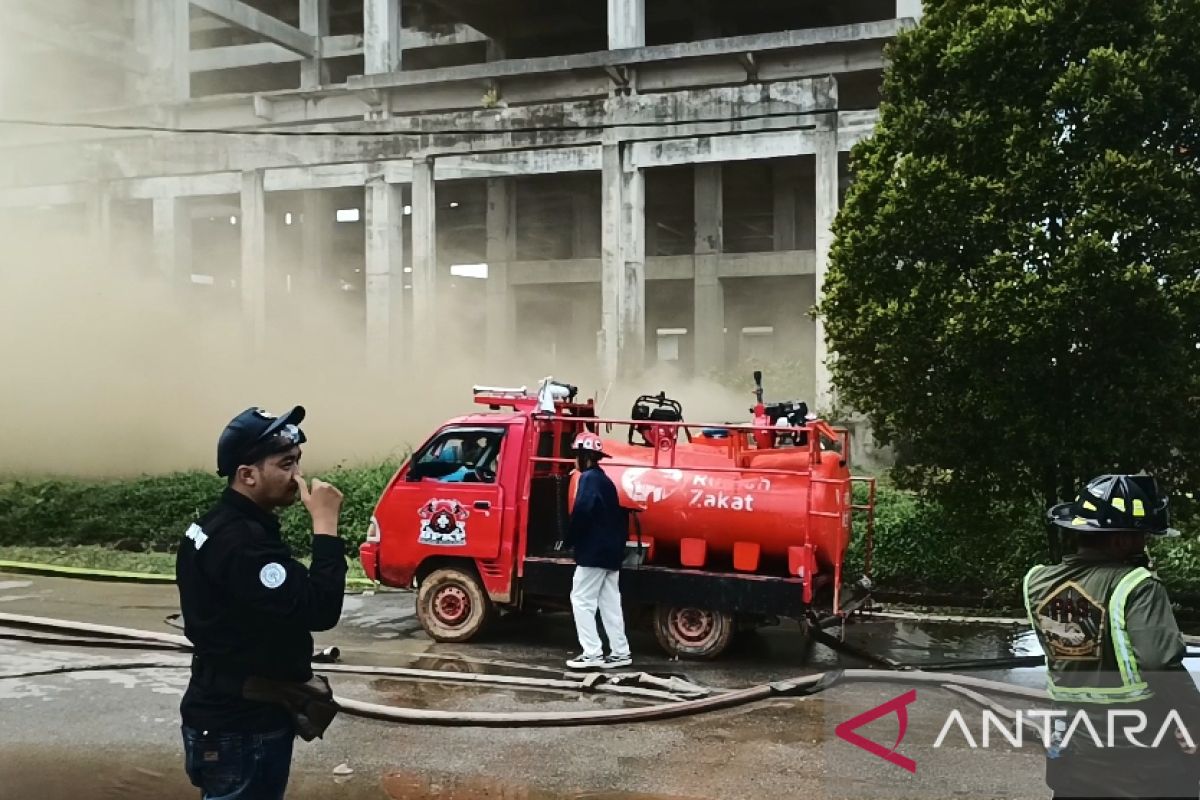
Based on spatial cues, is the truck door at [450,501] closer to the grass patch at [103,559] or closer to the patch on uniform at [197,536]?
the grass patch at [103,559]

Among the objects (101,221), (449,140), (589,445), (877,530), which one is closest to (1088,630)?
(589,445)

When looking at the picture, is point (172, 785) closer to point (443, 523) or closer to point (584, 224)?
point (443, 523)

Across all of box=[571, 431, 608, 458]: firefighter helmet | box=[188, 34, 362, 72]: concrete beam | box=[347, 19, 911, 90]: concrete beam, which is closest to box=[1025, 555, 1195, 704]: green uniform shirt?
box=[571, 431, 608, 458]: firefighter helmet

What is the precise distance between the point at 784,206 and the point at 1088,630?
2590cm

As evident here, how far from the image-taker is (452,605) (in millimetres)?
9406

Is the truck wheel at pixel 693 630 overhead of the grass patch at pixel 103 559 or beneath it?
overhead

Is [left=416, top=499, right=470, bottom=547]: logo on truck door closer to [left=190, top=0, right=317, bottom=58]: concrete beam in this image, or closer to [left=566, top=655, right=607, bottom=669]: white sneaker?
[left=566, top=655, right=607, bottom=669]: white sneaker

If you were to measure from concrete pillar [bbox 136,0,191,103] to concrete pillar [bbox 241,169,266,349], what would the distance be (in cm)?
388

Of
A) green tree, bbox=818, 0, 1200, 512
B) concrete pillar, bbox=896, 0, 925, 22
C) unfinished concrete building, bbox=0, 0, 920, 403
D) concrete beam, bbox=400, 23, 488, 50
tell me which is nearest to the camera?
green tree, bbox=818, 0, 1200, 512

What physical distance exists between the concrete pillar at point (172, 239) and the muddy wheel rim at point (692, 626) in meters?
20.6

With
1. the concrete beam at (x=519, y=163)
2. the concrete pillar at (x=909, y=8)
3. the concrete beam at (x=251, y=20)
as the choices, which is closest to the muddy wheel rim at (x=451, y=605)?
the concrete beam at (x=519, y=163)

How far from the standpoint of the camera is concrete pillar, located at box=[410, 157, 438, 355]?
2314cm

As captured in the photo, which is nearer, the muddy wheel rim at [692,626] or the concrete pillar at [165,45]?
the muddy wheel rim at [692,626]

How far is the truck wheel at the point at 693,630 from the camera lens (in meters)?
8.72
